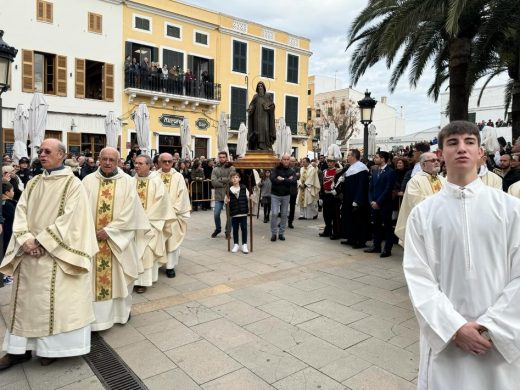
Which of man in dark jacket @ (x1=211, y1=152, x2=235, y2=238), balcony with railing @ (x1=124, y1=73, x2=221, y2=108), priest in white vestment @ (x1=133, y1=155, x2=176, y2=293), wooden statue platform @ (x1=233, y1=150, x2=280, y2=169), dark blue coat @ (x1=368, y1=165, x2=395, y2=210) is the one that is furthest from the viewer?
balcony with railing @ (x1=124, y1=73, x2=221, y2=108)

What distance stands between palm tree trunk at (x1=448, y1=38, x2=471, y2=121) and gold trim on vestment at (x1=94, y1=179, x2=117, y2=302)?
8.71 meters

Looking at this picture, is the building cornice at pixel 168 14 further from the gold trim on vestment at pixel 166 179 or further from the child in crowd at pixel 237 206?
the gold trim on vestment at pixel 166 179

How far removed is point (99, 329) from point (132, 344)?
1.60 feet

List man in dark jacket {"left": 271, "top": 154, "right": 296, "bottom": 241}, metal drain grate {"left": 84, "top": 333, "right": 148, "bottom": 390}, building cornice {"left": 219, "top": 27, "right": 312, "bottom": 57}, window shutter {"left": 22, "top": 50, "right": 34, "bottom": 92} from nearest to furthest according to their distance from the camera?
metal drain grate {"left": 84, "top": 333, "right": 148, "bottom": 390}, man in dark jacket {"left": 271, "top": 154, "right": 296, "bottom": 241}, window shutter {"left": 22, "top": 50, "right": 34, "bottom": 92}, building cornice {"left": 219, "top": 27, "right": 312, "bottom": 57}

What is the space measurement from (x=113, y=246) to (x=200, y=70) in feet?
74.9

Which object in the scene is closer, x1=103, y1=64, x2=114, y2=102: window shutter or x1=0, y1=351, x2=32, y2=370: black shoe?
x1=0, y1=351, x2=32, y2=370: black shoe

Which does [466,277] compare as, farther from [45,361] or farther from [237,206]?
[237,206]

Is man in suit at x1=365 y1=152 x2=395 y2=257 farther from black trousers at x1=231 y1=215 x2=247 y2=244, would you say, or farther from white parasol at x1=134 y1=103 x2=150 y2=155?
white parasol at x1=134 y1=103 x2=150 y2=155

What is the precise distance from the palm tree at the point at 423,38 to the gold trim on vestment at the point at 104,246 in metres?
6.23

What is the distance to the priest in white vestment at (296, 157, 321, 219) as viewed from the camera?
12057mm

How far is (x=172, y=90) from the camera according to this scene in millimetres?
23766

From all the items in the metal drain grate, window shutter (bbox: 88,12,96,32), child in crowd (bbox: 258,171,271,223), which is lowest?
the metal drain grate

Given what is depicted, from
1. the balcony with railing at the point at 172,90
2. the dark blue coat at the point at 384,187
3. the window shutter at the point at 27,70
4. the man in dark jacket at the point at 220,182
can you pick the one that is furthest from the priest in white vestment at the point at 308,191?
the window shutter at the point at 27,70

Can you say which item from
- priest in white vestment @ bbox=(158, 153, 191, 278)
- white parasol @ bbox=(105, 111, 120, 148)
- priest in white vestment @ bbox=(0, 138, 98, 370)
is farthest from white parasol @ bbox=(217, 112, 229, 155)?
priest in white vestment @ bbox=(0, 138, 98, 370)
